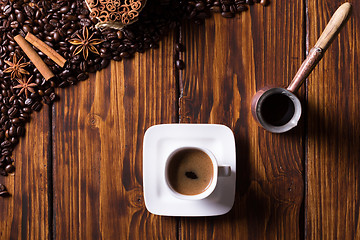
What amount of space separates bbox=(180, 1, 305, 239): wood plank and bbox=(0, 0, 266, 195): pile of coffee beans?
0.18ft

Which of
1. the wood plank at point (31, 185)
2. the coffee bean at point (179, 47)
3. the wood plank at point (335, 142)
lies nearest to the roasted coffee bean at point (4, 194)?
the wood plank at point (31, 185)

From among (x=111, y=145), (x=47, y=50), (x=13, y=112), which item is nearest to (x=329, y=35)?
(x=111, y=145)

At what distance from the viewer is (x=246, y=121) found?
0.98 meters

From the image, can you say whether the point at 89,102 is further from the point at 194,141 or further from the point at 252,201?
the point at 252,201

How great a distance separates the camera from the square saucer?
3.05ft

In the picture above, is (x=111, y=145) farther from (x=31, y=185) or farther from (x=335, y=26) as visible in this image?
(x=335, y=26)

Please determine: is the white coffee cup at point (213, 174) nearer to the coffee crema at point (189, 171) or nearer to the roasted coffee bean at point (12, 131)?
the coffee crema at point (189, 171)

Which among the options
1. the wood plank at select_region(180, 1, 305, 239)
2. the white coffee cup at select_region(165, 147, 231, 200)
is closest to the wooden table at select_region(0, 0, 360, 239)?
the wood plank at select_region(180, 1, 305, 239)

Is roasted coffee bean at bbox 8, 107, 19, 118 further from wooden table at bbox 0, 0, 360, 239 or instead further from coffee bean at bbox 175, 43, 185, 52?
coffee bean at bbox 175, 43, 185, 52

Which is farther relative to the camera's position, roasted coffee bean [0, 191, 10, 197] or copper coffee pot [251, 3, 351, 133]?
roasted coffee bean [0, 191, 10, 197]

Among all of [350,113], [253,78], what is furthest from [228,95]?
[350,113]

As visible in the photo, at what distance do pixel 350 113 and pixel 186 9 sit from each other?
57 cm

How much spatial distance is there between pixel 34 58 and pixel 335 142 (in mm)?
919

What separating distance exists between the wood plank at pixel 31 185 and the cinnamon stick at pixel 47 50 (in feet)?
0.48
